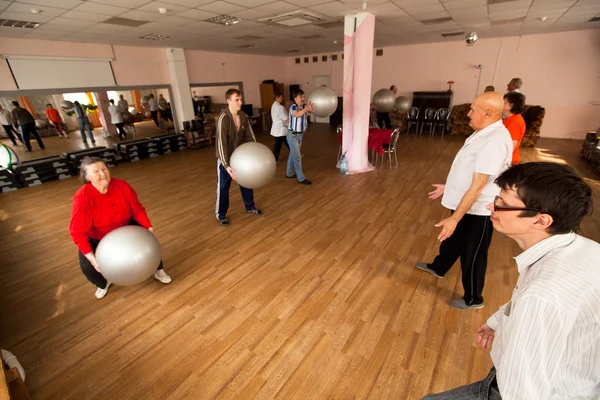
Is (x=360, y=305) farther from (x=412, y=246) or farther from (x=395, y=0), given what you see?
(x=395, y=0)

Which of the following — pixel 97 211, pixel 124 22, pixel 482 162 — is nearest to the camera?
pixel 482 162

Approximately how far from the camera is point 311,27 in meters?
6.32

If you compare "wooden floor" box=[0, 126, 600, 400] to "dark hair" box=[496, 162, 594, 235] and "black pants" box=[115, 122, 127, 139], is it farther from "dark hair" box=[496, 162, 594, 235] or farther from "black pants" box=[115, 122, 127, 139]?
"black pants" box=[115, 122, 127, 139]

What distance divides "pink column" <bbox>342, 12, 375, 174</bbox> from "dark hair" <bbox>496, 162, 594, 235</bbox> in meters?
4.91

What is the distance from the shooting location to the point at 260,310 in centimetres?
236

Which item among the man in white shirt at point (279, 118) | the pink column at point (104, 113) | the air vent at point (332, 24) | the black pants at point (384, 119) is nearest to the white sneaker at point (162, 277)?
the man in white shirt at point (279, 118)

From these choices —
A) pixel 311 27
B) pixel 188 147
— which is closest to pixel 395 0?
pixel 311 27

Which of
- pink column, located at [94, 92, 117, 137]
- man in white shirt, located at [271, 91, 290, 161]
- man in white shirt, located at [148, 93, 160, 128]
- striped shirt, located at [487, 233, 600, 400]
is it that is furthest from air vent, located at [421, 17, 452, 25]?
pink column, located at [94, 92, 117, 137]

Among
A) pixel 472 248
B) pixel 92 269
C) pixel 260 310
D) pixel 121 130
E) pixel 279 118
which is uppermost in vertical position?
pixel 279 118

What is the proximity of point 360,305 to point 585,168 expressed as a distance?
6.40m

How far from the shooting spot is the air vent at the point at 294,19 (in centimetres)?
512

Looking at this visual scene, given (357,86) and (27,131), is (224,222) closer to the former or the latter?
(357,86)

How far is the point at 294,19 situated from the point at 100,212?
4.99 metres

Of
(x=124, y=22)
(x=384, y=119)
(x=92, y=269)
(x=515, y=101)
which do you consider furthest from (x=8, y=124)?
(x=515, y=101)
